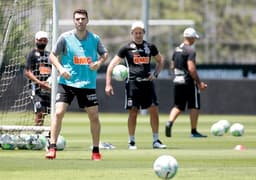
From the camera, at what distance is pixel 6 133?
22391 millimetres

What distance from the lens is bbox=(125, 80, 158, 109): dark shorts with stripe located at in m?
22.6

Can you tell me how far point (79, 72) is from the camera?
19156 mm

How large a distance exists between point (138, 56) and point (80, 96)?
12.0 ft

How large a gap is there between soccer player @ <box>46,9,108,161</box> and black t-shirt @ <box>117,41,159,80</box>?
3320 millimetres

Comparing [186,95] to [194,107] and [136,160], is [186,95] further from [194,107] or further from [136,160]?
[136,160]

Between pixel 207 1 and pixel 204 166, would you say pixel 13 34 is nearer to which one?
pixel 204 166

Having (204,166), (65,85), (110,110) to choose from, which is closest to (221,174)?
(204,166)

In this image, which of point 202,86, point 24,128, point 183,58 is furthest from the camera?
point 183,58

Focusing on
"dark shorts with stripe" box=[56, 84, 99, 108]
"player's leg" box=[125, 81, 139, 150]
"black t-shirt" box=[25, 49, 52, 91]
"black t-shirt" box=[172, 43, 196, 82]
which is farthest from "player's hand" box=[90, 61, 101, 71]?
"black t-shirt" box=[172, 43, 196, 82]

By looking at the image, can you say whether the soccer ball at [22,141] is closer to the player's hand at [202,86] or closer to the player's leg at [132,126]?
the player's leg at [132,126]

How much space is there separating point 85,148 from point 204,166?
16.0ft

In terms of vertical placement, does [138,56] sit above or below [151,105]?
above

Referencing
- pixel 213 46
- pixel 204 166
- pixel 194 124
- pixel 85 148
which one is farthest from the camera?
pixel 213 46

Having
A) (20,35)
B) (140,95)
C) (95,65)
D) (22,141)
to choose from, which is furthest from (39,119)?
(95,65)
